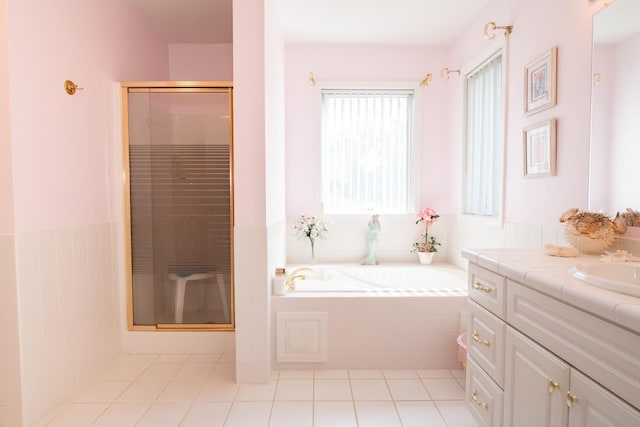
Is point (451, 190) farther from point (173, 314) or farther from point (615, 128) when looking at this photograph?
point (173, 314)

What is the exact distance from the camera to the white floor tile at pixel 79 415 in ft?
6.01

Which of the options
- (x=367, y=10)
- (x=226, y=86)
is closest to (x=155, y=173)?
(x=226, y=86)

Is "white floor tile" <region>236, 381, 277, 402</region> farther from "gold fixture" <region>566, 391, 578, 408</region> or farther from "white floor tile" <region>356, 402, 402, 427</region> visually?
"gold fixture" <region>566, 391, 578, 408</region>

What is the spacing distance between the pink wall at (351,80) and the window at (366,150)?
121 millimetres

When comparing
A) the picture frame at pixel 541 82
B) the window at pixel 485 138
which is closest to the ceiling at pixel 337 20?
the window at pixel 485 138

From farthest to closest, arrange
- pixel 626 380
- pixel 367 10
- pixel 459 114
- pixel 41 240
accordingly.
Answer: pixel 459 114 < pixel 367 10 < pixel 41 240 < pixel 626 380

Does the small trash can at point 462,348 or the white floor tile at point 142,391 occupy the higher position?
the small trash can at point 462,348

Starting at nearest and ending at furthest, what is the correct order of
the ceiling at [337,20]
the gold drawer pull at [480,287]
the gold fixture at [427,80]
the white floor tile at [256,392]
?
the gold drawer pull at [480,287]
the white floor tile at [256,392]
the ceiling at [337,20]
the gold fixture at [427,80]

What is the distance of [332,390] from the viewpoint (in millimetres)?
2123

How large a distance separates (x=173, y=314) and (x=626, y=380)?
8.44ft

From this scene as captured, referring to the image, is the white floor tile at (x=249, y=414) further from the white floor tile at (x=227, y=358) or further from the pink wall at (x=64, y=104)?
the pink wall at (x=64, y=104)

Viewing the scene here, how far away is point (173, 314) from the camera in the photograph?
2.62 m

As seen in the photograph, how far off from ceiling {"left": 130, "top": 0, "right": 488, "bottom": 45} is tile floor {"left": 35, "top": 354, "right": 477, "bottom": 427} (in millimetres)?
2671

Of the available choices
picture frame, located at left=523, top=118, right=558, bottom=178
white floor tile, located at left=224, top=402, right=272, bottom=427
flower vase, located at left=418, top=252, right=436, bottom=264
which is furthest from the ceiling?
white floor tile, located at left=224, top=402, right=272, bottom=427
